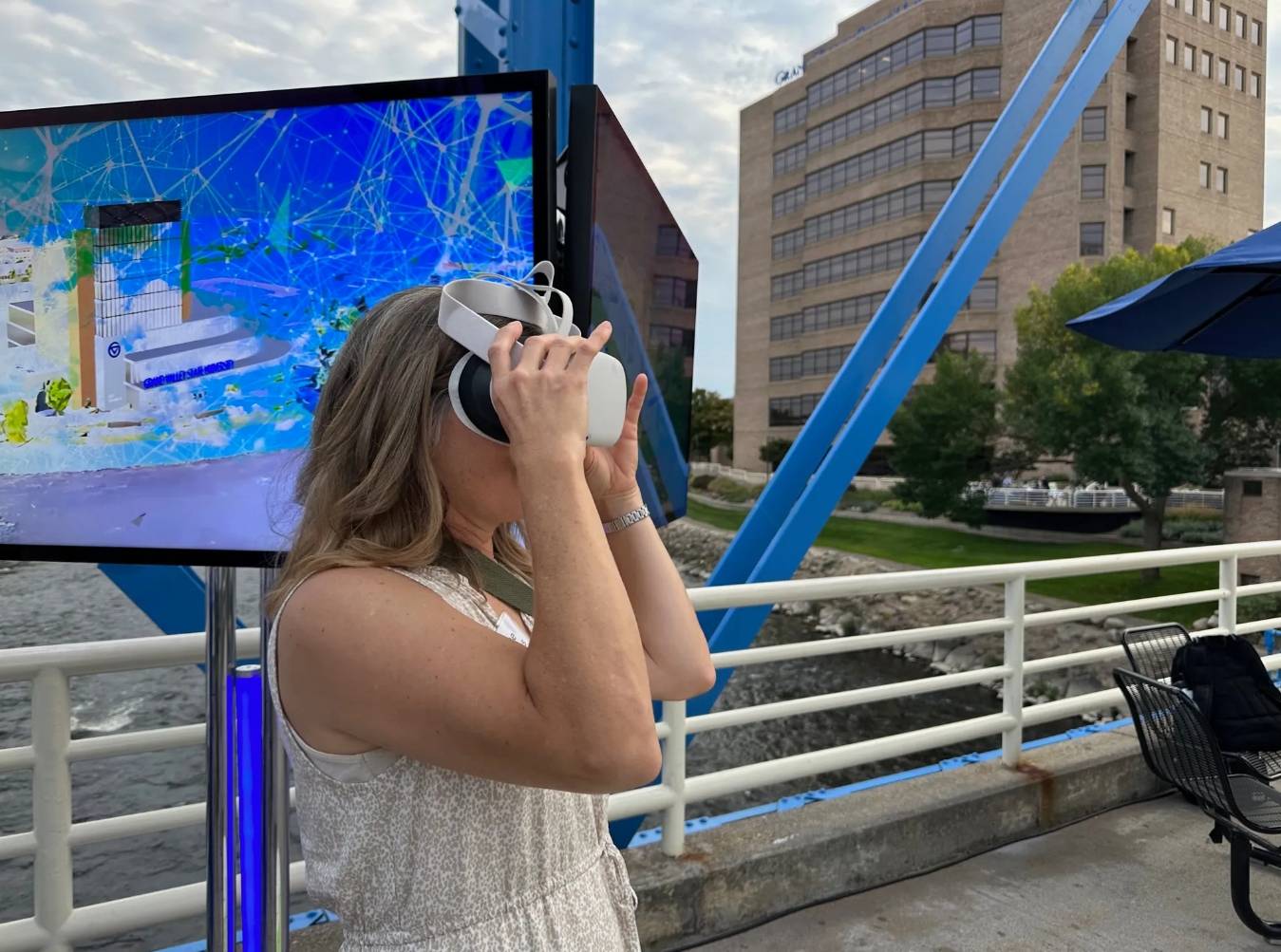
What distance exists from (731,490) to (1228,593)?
43967 mm

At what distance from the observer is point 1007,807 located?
3.11m

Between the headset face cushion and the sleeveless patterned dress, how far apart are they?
152 millimetres

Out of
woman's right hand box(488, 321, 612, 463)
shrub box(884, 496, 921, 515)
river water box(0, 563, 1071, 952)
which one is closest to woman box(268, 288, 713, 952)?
woman's right hand box(488, 321, 612, 463)

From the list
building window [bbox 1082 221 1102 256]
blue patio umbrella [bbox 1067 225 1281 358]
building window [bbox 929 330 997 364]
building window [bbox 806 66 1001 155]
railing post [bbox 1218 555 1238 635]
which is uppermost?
building window [bbox 806 66 1001 155]

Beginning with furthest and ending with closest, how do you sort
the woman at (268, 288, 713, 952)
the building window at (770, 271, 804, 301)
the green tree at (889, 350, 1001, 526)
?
the building window at (770, 271, 804, 301), the green tree at (889, 350, 1001, 526), the woman at (268, 288, 713, 952)

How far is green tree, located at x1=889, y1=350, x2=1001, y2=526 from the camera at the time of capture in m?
30.7

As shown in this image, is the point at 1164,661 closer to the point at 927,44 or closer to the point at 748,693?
the point at 748,693

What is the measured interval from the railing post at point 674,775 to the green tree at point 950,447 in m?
29.7

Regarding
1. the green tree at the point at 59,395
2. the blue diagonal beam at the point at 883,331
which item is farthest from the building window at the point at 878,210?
the green tree at the point at 59,395

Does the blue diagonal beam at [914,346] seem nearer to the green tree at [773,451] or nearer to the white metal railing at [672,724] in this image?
the white metal railing at [672,724]

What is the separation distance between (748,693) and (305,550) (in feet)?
67.1

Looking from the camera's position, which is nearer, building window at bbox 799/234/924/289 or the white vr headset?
the white vr headset

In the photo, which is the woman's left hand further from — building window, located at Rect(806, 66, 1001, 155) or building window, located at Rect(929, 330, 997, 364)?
building window, located at Rect(806, 66, 1001, 155)

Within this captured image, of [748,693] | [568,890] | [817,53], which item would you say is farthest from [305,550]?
[817,53]
